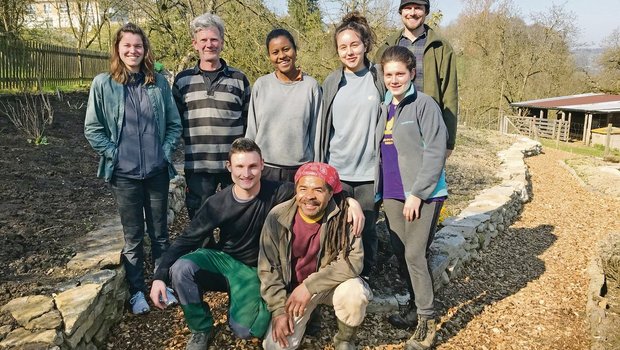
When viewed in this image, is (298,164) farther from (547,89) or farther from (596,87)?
(547,89)

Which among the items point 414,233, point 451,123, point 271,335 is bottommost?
point 271,335

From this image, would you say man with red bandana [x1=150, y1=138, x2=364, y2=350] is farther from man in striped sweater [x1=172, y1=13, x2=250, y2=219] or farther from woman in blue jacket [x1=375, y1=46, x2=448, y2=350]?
man in striped sweater [x1=172, y1=13, x2=250, y2=219]

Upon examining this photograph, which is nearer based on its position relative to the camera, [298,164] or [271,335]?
[271,335]

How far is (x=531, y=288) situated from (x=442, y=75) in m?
2.48

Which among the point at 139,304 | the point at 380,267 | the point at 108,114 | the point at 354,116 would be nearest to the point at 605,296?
the point at 380,267

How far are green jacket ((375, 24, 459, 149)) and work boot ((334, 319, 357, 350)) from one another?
135 cm

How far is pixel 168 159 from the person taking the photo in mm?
2959

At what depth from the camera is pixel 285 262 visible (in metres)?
2.58

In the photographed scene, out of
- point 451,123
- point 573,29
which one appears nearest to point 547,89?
point 573,29

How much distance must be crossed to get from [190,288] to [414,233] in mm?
1393

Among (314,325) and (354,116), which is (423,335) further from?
(354,116)

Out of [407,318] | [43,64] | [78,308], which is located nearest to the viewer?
[78,308]

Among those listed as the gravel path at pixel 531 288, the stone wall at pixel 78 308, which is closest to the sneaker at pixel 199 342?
the stone wall at pixel 78 308

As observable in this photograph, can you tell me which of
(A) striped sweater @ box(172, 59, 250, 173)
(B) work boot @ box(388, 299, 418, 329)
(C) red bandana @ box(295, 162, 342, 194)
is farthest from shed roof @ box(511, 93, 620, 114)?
(C) red bandana @ box(295, 162, 342, 194)
